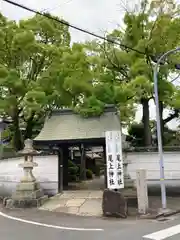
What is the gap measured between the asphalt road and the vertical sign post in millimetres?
1535

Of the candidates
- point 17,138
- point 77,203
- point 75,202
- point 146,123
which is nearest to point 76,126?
point 75,202

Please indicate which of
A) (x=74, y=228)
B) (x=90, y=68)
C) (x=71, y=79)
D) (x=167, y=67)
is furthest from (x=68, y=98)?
(x=74, y=228)

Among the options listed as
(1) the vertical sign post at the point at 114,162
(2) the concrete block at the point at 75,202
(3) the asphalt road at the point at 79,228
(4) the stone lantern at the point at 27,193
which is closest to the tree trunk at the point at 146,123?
(2) the concrete block at the point at 75,202

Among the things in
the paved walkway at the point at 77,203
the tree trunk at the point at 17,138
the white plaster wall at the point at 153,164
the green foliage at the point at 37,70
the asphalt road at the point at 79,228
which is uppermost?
the green foliage at the point at 37,70

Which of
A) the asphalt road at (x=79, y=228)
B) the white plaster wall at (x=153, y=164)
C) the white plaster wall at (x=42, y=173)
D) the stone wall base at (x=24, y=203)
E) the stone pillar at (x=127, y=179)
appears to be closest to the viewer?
the asphalt road at (x=79, y=228)

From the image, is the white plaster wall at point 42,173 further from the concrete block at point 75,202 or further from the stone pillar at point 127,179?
the stone pillar at point 127,179

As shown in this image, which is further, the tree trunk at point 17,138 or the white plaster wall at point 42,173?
the tree trunk at point 17,138

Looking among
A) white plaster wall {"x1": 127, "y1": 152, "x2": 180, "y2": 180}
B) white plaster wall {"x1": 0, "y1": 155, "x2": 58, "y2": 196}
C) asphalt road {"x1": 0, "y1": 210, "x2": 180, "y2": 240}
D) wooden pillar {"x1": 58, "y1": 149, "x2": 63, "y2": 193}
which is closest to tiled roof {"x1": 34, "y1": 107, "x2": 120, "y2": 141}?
wooden pillar {"x1": 58, "y1": 149, "x2": 63, "y2": 193}

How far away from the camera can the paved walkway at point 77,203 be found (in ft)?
37.7

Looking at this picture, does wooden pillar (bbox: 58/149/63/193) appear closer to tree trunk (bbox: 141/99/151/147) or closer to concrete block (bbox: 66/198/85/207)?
concrete block (bbox: 66/198/85/207)

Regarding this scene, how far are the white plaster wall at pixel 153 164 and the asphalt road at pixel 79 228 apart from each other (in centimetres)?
451

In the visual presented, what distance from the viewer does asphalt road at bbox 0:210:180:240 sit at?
7691 mm

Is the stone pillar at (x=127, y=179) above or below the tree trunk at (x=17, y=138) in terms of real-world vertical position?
below

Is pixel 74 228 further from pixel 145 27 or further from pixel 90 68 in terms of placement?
pixel 145 27
